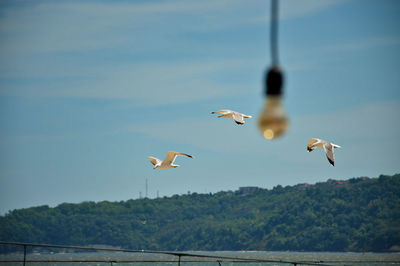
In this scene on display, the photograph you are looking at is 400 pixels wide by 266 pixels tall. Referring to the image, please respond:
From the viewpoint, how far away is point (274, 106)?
3994 mm

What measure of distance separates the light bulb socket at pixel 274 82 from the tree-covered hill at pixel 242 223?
15263cm

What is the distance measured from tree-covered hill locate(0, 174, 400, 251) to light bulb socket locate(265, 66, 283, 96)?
501 ft

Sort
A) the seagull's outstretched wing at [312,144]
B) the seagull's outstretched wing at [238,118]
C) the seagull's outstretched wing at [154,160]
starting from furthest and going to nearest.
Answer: the seagull's outstretched wing at [154,160], the seagull's outstretched wing at [238,118], the seagull's outstretched wing at [312,144]

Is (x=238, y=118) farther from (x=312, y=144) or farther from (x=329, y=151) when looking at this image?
(x=329, y=151)

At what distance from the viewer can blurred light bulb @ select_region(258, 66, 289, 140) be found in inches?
157

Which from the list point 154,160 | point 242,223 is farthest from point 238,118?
point 242,223

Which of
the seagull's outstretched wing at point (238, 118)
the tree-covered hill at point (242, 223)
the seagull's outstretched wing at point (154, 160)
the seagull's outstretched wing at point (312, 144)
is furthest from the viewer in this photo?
the tree-covered hill at point (242, 223)

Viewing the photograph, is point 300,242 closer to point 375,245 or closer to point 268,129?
point 375,245

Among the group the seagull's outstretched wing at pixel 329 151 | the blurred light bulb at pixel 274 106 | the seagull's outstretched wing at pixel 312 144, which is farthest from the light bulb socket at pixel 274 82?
the seagull's outstretched wing at pixel 312 144

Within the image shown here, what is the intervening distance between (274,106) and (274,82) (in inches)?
5.2

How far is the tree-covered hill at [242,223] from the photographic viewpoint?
158 meters

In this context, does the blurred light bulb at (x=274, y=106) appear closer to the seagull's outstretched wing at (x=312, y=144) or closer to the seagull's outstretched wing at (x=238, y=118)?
the seagull's outstretched wing at (x=312, y=144)

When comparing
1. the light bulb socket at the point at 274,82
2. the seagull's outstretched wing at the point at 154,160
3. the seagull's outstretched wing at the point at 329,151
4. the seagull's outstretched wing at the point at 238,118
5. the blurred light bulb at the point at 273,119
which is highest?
the seagull's outstretched wing at the point at 238,118

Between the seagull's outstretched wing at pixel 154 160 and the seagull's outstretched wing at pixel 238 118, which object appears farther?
the seagull's outstretched wing at pixel 154 160
